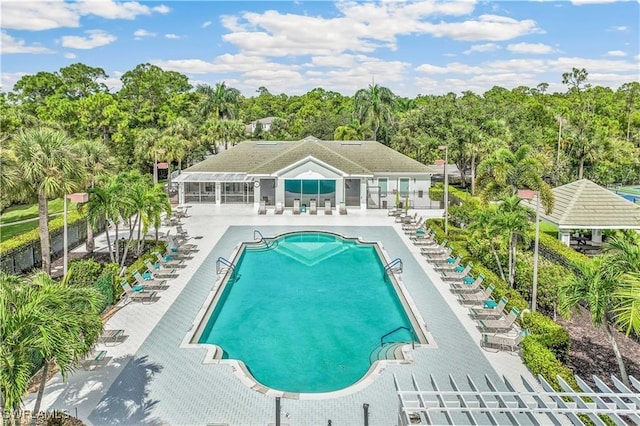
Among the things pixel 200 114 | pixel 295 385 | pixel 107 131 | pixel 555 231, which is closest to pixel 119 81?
pixel 200 114

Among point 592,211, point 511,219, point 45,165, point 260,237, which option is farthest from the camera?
point 260,237

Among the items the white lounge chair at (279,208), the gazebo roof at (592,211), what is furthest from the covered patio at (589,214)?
the white lounge chair at (279,208)

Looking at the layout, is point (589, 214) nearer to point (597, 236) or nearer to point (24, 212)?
point (597, 236)

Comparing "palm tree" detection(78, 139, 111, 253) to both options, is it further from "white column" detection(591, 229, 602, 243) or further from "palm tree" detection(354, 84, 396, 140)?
"palm tree" detection(354, 84, 396, 140)

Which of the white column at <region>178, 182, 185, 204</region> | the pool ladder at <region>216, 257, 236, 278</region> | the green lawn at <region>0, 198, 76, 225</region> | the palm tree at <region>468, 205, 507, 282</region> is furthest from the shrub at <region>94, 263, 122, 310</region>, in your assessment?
the white column at <region>178, 182, 185, 204</region>

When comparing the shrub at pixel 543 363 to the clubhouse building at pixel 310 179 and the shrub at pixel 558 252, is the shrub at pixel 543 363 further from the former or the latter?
the clubhouse building at pixel 310 179

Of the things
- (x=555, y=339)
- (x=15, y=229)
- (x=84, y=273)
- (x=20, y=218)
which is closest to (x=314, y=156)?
(x=15, y=229)
